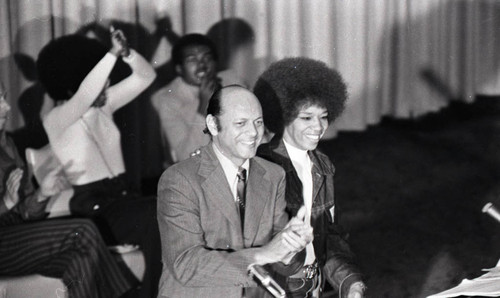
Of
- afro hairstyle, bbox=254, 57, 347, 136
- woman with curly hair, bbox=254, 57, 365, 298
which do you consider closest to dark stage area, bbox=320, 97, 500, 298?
afro hairstyle, bbox=254, 57, 347, 136

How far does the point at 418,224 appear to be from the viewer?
3.79m

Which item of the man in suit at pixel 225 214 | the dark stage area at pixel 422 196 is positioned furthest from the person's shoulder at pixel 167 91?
the dark stage area at pixel 422 196

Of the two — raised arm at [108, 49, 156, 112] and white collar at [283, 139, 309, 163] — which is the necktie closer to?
white collar at [283, 139, 309, 163]

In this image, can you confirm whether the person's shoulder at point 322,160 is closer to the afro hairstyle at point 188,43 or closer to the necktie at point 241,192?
the necktie at point 241,192

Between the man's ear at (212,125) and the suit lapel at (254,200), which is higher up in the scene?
the man's ear at (212,125)

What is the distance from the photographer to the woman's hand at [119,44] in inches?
118

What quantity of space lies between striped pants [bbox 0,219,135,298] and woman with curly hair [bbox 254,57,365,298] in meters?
0.80

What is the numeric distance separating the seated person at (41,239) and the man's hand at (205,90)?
670 mm

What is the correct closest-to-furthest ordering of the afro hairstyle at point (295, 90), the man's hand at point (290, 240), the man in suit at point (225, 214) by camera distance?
the man's hand at point (290, 240)
the man in suit at point (225, 214)
the afro hairstyle at point (295, 90)

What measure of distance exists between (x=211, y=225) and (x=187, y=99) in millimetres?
851

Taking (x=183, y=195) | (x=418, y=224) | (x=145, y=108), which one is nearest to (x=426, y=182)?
(x=418, y=224)

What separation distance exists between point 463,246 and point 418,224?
320 mm

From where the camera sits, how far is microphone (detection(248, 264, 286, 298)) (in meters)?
2.28

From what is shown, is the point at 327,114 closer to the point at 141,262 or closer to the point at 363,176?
the point at 363,176
